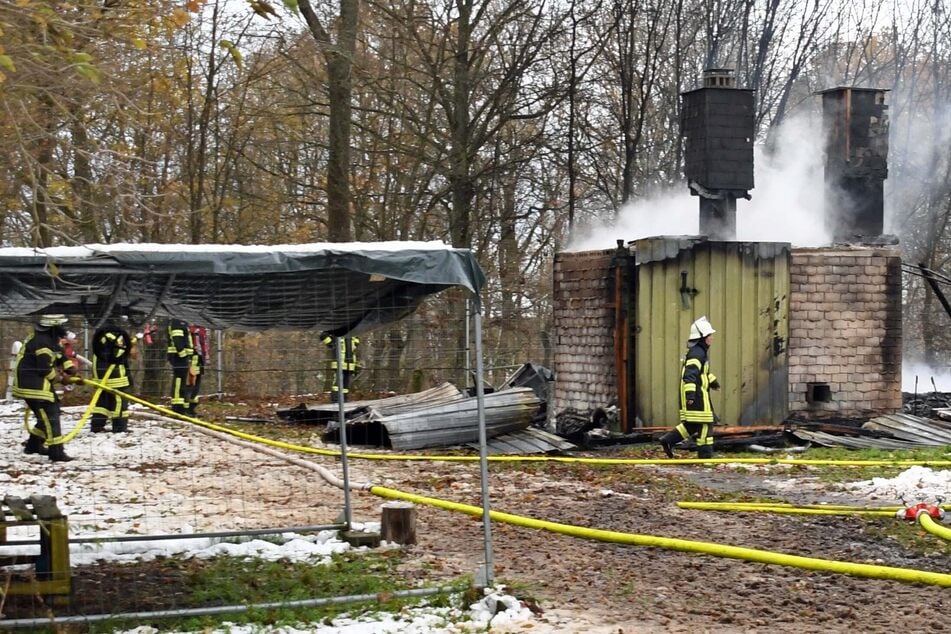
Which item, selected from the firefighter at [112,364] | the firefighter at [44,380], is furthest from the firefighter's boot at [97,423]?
the firefighter at [44,380]

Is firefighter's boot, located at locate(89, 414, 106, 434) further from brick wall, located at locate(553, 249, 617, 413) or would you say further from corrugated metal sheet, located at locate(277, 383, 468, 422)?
brick wall, located at locate(553, 249, 617, 413)

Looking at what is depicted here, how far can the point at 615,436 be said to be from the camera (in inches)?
639

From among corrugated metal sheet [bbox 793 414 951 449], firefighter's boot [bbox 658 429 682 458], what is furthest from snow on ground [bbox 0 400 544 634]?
corrugated metal sheet [bbox 793 414 951 449]

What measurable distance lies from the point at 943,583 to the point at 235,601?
160 inches

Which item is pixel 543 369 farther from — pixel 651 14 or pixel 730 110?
pixel 651 14

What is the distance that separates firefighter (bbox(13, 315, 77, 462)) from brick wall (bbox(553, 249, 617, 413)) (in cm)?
715

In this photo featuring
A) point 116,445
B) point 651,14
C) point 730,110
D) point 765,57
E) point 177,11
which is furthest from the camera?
point 765,57

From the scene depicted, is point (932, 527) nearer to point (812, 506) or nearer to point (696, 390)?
point (812, 506)

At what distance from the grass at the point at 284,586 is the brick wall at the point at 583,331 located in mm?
9253

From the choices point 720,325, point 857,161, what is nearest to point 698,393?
point 720,325

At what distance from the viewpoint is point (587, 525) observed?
9.87m

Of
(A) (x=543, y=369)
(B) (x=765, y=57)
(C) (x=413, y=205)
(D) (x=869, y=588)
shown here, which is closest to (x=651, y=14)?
(B) (x=765, y=57)

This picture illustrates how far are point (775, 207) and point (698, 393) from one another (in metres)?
7.44

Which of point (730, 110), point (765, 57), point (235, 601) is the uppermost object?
point (765, 57)
